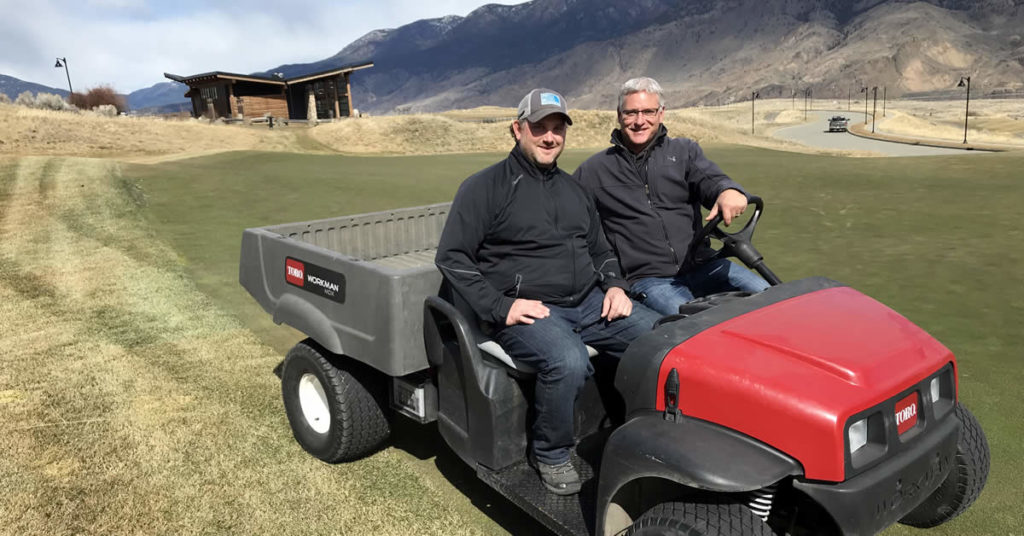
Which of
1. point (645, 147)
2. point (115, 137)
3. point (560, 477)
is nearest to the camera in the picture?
point (560, 477)

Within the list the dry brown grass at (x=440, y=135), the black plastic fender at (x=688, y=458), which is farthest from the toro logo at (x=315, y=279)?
the dry brown grass at (x=440, y=135)

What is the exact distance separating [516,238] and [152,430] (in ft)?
8.80

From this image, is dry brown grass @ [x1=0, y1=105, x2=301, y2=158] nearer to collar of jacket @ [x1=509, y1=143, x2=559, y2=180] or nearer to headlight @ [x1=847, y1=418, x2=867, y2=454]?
collar of jacket @ [x1=509, y1=143, x2=559, y2=180]

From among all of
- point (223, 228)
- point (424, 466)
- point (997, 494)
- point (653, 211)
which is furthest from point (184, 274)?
point (997, 494)

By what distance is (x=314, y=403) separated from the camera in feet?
13.3

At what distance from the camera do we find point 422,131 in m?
38.1

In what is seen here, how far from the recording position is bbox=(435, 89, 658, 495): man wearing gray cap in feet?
9.80

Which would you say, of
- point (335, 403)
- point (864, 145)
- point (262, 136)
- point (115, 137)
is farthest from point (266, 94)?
point (335, 403)

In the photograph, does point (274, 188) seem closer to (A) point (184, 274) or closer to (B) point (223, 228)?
(B) point (223, 228)

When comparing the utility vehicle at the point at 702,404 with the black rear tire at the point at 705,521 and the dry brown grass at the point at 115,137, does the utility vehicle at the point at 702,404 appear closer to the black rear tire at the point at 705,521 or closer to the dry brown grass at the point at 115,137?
the black rear tire at the point at 705,521

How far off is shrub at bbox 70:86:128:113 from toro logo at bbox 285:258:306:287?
64.7 meters

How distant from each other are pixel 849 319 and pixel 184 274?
23.7 ft

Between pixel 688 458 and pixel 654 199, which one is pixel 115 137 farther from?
pixel 688 458

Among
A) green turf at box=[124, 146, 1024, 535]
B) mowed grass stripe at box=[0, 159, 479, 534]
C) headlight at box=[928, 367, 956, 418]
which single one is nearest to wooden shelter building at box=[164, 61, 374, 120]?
green turf at box=[124, 146, 1024, 535]
